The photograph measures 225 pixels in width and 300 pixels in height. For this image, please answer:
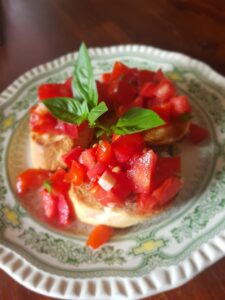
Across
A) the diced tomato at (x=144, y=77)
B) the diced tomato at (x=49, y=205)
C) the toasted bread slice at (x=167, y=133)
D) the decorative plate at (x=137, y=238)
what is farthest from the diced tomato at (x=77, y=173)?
the diced tomato at (x=144, y=77)

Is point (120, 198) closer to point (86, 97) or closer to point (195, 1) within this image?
point (86, 97)

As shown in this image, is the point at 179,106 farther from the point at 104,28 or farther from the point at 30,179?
the point at 104,28

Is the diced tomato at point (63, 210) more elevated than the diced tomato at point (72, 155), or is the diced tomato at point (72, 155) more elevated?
the diced tomato at point (72, 155)

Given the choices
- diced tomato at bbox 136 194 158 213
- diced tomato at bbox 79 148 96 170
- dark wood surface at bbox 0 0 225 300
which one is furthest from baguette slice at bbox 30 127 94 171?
dark wood surface at bbox 0 0 225 300

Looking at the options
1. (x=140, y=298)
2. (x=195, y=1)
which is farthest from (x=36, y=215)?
(x=195, y=1)

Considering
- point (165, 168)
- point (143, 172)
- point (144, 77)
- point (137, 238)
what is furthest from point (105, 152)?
point (144, 77)

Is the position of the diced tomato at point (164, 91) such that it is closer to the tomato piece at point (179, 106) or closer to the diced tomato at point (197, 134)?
the tomato piece at point (179, 106)
